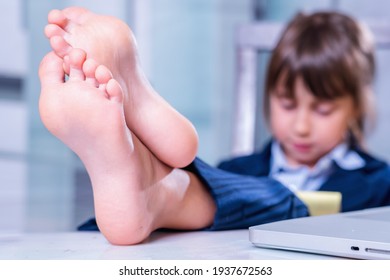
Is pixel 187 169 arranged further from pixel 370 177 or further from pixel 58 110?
pixel 370 177

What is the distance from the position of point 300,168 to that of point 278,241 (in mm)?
909

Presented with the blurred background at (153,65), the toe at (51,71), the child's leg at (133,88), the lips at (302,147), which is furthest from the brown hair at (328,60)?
the toe at (51,71)

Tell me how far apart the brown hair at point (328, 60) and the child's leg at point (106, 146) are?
2.65 feet

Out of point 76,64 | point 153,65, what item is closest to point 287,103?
point 76,64

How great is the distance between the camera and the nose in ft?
4.78

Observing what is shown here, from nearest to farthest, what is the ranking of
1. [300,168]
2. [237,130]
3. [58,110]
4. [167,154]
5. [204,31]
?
1. [58,110]
2. [167,154]
3. [300,168]
4. [237,130]
5. [204,31]

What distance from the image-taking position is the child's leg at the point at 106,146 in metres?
0.66

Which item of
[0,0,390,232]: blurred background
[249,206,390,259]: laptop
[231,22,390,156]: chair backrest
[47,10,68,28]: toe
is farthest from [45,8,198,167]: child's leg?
[0,0,390,232]: blurred background

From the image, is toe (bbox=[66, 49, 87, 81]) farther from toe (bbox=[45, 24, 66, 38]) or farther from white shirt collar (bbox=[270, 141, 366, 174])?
Result: white shirt collar (bbox=[270, 141, 366, 174])

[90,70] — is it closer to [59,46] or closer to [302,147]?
[59,46]

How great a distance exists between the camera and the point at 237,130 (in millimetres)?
1828

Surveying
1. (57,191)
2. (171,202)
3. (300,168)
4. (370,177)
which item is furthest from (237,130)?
(171,202)

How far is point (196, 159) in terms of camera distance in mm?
882

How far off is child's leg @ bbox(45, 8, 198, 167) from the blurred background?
1.56 meters
